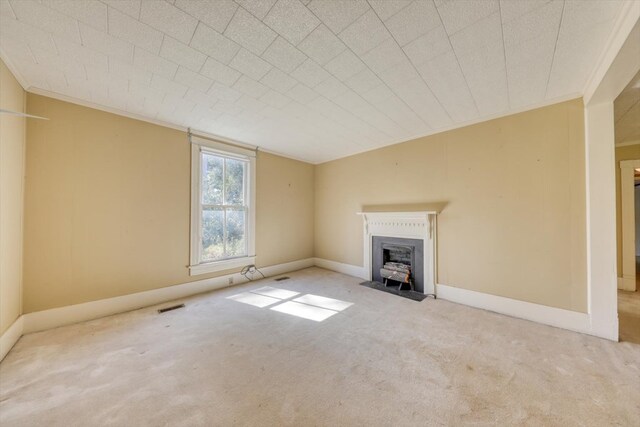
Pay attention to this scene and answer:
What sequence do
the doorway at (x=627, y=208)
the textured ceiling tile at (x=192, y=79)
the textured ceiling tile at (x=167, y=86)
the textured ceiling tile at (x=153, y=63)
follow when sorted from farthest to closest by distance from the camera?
the doorway at (x=627, y=208)
the textured ceiling tile at (x=167, y=86)
the textured ceiling tile at (x=192, y=79)
the textured ceiling tile at (x=153, y=63)

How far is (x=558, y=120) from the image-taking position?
8.38ft

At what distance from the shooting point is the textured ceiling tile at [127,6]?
4.54 feet

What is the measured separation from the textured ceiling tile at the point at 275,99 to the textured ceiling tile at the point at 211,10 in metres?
0.87

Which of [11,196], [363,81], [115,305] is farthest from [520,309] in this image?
[11,196]

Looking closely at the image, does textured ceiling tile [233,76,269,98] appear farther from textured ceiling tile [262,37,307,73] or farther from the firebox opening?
the firebox opening

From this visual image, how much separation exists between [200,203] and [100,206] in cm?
114

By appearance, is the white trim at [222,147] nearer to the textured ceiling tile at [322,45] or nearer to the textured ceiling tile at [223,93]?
the textured ceiling tile at [223,93]

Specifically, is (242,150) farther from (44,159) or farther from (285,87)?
(44,159)

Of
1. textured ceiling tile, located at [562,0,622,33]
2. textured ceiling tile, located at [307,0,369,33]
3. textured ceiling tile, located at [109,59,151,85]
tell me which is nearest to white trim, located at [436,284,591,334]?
textured ceiling tile, located at [562,0,622,33]

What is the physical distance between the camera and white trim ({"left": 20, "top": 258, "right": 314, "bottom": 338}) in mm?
2404

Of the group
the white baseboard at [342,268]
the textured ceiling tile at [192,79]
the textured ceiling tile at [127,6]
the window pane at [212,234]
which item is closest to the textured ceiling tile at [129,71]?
the textured ceiling tile at [192,79]

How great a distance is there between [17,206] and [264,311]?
8.80ft

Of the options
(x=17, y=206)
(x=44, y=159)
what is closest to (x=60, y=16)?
(x=44, y=159)

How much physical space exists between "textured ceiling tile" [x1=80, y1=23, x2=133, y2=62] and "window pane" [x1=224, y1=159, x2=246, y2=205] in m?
2.17
